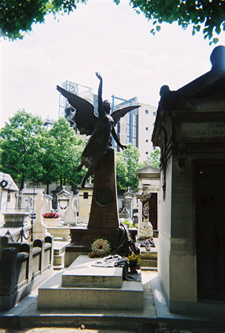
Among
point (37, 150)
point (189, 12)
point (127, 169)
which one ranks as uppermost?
point (37, 150)

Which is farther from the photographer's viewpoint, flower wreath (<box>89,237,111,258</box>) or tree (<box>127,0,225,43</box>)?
flower wreath (<box>89,237,111,258</box>)

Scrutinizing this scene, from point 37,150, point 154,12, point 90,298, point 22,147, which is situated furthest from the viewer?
point 37,150

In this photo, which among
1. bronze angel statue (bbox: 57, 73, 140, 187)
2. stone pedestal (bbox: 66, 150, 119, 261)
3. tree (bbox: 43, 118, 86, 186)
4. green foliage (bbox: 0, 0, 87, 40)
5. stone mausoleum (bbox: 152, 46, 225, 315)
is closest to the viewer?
stone mausoleum (bbox: 152, 46, 225, 315)

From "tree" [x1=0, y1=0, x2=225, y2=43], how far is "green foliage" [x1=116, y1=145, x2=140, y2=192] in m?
38.4

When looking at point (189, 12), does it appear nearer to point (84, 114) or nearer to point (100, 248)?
point (84, 114)

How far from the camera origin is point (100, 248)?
7582mm

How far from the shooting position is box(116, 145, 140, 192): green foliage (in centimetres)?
4609

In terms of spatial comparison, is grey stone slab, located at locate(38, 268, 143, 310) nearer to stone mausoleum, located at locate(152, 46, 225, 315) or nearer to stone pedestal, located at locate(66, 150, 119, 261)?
stone mausoleum, located at locate(152, 46, 225, 315)

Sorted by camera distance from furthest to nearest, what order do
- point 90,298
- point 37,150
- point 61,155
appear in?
point 61,155, point 37,150, point 90,298

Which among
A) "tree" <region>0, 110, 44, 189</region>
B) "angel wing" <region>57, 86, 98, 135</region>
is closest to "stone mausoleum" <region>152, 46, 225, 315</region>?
"angel wing" <region>57, 86, 98, 135</region>

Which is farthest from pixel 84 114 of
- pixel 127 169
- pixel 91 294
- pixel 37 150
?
pixel 127 169

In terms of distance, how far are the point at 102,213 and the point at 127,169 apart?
40.0 meters

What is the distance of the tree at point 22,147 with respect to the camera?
34.6m

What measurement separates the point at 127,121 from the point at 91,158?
194ft
